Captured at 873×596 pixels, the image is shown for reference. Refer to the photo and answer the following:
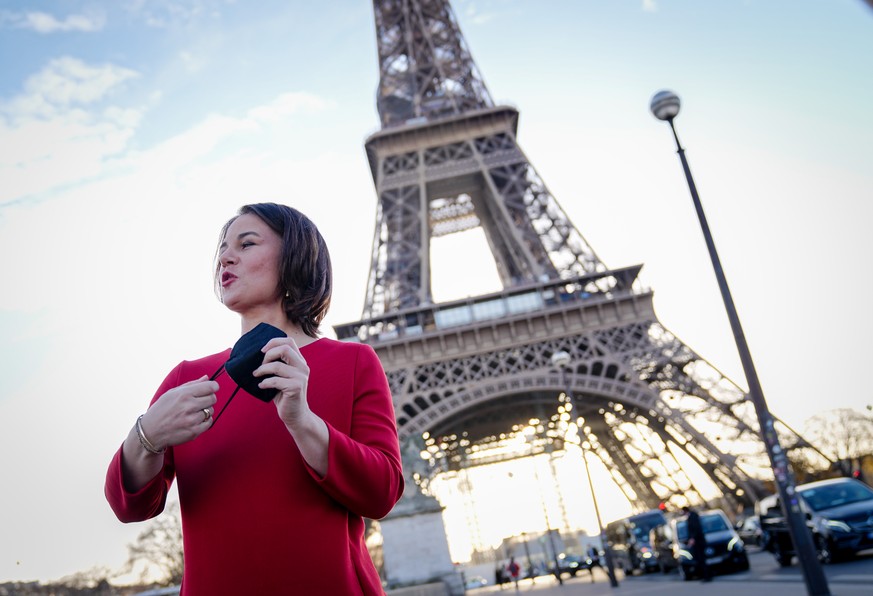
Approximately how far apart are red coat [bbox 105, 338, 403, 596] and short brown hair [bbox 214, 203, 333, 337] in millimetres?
276

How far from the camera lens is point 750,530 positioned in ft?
89.7

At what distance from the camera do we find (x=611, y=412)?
33250 mm

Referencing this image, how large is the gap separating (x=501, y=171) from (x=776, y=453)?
30.5 m

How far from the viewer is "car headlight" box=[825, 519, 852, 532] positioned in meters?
13.5

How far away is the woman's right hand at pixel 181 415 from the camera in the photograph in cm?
170

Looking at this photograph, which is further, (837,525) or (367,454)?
(837,525)

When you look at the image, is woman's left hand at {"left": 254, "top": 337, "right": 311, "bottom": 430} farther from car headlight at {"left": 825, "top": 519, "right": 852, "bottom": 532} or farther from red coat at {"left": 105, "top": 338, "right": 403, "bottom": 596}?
car headlight at {"left": 825, "top": 519, "right": 852, "bottom": 532}

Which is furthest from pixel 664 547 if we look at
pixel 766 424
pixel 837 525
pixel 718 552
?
pixel 766 424

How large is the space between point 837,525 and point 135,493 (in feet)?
48.8

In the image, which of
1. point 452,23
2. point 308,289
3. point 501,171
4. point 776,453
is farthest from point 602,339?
point 308,289

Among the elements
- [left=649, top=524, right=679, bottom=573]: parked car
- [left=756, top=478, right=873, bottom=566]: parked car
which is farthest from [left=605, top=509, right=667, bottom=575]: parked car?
[left=756, top=478, right=873, bottom=566]: parked car

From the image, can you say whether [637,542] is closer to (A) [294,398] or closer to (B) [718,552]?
(B) [718,552]

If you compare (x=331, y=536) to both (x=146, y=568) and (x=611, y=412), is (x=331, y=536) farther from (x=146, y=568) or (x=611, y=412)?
(x=146, y=568)

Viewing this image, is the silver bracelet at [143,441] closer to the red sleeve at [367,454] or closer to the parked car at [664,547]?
the red sleeve at [367,454]
